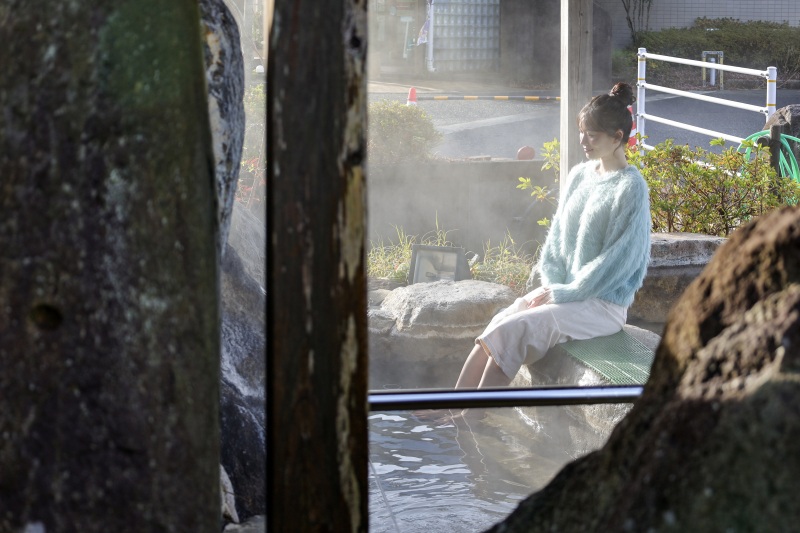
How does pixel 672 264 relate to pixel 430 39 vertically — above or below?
below

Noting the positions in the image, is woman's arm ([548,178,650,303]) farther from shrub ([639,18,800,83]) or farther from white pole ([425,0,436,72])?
shrub ([639,18,800,83])

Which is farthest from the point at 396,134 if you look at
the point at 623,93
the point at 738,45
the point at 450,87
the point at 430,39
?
the point at 738,45

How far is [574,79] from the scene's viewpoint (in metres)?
6.04

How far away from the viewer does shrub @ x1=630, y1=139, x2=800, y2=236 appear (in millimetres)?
6238

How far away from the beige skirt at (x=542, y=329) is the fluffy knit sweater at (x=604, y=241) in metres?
0.05

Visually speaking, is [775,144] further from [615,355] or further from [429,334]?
[615,355]

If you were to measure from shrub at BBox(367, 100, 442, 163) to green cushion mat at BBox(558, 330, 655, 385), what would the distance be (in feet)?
13.5

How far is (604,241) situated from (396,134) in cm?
415

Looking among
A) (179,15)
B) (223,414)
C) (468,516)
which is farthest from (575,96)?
(179,15)

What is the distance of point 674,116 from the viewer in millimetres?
15914

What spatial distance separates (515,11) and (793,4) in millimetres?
8299

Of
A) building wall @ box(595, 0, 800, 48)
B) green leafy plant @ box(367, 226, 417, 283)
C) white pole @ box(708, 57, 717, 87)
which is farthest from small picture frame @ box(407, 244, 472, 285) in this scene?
building wall @ box(595, 0, 800, 48)

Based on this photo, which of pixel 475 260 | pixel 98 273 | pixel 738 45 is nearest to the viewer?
pixel 98 273

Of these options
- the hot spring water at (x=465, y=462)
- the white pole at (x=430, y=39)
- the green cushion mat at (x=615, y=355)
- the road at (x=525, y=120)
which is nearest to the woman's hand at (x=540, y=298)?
the green cushion mat at (x=615, y=355)
